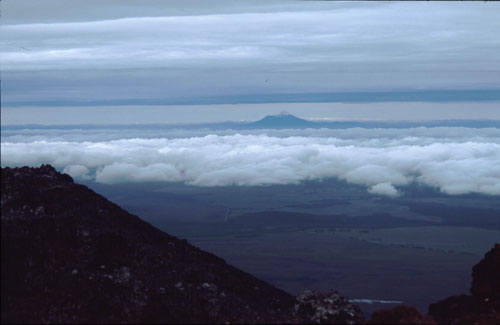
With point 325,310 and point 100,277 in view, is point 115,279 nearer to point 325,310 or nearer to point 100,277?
point 100,277

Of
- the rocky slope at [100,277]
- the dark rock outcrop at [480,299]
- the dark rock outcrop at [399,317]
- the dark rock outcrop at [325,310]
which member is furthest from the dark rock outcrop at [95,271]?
the dark rock outcrop at [480,299]

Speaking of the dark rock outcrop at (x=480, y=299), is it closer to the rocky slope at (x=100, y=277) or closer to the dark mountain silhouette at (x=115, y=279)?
the dark mountain silhouette at (x=115, y=279)

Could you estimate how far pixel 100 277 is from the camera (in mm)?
54500

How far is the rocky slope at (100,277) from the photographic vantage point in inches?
1991

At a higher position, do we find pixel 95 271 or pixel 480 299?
pixel 95 271

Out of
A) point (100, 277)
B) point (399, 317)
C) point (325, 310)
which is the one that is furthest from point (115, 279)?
point (399, 317)

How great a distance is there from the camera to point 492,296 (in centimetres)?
7350

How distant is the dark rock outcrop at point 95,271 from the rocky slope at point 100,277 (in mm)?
91

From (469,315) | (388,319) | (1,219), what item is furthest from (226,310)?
(469,315)

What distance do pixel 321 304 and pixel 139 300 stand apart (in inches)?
643

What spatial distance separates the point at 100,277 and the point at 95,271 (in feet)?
6.49

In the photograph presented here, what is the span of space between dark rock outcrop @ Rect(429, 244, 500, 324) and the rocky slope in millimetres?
19652

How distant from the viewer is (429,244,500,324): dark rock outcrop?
70.6 m

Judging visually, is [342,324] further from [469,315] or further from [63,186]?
[63,186]
